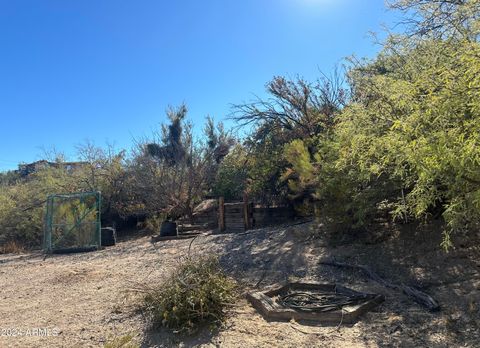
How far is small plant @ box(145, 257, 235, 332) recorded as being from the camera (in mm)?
4855

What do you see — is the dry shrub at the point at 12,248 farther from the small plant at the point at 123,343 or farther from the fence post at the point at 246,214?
the small plant at the point at 123,343

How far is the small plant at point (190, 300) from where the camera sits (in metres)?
4.86

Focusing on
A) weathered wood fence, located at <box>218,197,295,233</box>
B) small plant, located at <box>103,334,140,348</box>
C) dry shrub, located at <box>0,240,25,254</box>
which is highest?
weathered wood fence, located at <box>218,197,295,233</box>

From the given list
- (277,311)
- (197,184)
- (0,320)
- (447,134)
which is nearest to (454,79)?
(447,134)

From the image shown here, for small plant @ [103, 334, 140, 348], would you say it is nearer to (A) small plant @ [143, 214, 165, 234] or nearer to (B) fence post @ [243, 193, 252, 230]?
(B) fence post @ [243, 193, 252, 230]

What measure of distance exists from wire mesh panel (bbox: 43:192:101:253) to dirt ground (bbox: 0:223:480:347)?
250 centimetres

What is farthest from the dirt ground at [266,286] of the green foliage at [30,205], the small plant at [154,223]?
the green foliage at [30,205]

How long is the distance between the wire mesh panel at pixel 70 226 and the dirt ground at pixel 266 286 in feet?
8.20

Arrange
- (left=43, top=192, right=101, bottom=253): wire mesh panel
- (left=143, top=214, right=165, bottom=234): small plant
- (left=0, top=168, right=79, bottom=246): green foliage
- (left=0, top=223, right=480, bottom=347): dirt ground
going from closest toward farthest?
(left=0, top=223, right=480, bottom=347): dirt ground → (left=43, top=192, right=101, bottom=253): wire mesh panel → (left=143, top=214, right=165, bottom=234): small plant → (left=0, top=168, right=79, bottom=246): green foliage

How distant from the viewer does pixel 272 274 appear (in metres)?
6.71

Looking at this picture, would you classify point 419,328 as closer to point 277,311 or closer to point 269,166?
point 277,311

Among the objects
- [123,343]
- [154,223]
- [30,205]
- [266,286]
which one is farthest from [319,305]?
[30,205]

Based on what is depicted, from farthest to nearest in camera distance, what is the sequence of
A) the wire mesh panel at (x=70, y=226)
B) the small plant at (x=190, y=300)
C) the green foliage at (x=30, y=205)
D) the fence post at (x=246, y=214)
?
the green foliage at (x=30, y=205) < the wire mesh panel at (x=70, y=226) < the fence post at (x=246, y=214) < the small plant at (x=190, y=300)

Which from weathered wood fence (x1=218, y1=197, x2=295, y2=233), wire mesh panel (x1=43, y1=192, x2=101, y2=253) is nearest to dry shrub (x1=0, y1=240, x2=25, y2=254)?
wire mesh panel (x1=43, y1=192, x2=101, y2=253)
